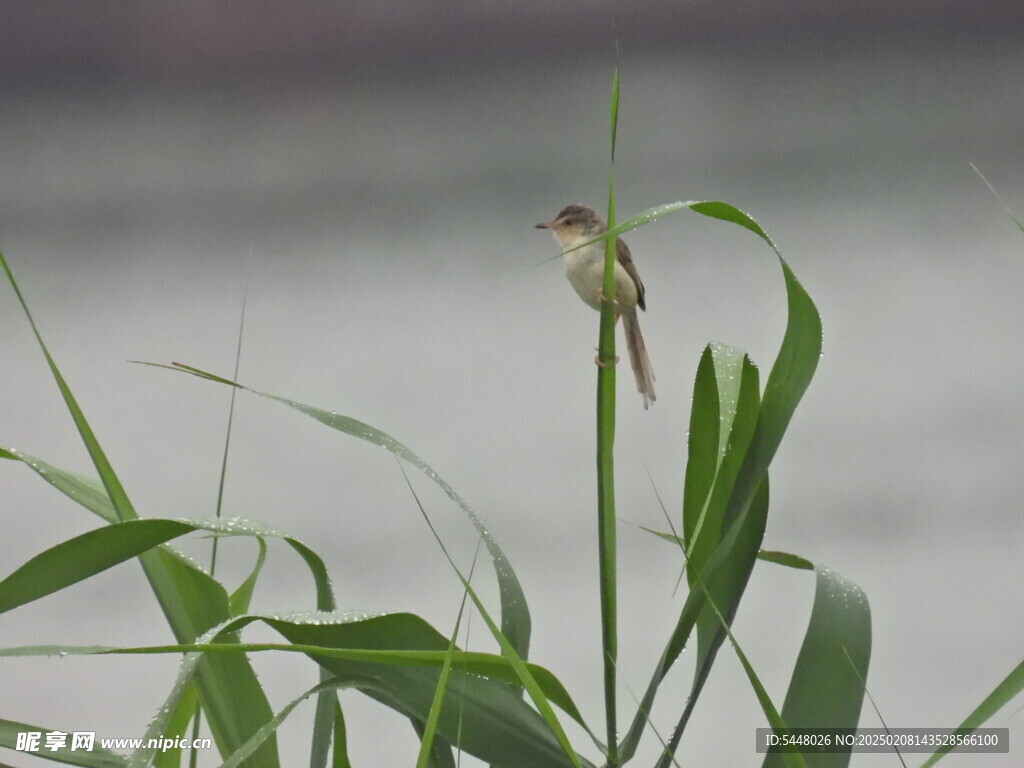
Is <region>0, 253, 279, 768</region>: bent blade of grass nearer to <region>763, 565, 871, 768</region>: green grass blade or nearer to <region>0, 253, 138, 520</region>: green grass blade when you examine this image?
<region>0, 253, 138, 520</region>: green grass blade

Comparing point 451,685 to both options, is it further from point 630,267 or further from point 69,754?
point 630,267

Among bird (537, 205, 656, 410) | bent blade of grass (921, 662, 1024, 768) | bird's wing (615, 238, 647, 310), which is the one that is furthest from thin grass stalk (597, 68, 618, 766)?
bird's wing (615, 238, 647, 310)

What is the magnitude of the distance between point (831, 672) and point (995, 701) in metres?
0.07

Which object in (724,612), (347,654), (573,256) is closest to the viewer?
(347,654)

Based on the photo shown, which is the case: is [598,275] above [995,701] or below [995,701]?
above

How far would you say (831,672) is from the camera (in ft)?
1.49

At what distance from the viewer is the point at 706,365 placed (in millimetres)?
480

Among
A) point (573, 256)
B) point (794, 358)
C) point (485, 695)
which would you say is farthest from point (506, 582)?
point (573, 256)

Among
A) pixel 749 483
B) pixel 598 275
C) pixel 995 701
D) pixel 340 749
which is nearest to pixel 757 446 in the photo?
pixel 749 483

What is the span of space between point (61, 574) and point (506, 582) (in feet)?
0.69

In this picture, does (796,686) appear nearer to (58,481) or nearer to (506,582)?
(506,582)

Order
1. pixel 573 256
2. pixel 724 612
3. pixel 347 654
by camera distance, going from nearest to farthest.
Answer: pixel 347 654, pixel 724 612, pixel 573 256

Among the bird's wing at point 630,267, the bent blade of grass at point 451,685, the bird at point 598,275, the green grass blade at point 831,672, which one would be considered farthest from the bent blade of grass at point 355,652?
the bird's wing at point 630,267

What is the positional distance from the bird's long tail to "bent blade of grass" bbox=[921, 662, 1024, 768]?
0.68m
